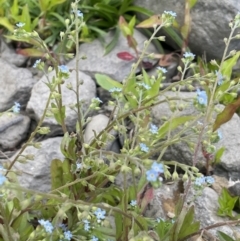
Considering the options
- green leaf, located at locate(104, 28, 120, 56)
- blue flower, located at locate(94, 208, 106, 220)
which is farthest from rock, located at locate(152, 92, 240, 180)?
blue flower, located at locate(94, 208, 106, 220)

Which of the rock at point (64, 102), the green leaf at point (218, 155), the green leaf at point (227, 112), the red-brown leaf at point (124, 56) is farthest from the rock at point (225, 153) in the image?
the red-brown leaf at point (124, 56)

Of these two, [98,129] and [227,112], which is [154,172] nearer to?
[227,112]

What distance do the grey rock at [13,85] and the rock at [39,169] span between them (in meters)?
0.45

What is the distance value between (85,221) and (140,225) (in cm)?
19

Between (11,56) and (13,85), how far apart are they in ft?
1.01

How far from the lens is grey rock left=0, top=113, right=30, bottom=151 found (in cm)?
283

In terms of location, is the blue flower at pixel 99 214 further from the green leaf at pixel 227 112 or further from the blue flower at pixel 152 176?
the green leaf at pixel 227 112

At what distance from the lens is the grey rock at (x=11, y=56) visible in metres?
3.26

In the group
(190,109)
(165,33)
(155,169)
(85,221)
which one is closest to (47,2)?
(165,33)

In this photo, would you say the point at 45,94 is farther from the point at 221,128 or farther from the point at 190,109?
the point at 221,128

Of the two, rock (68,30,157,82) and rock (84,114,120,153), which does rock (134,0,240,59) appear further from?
rock (84,114,120,153)

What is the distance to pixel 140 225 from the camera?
69.5 inches

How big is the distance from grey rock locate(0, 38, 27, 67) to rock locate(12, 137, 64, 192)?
81 cm

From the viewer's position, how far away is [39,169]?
257cm
